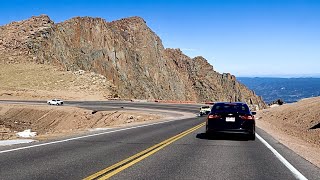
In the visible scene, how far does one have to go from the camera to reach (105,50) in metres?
112

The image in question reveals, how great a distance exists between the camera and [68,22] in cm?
11338

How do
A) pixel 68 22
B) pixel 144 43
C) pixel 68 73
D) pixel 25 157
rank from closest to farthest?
1. pixel 25 157
2. pixel 68 73
3. pixel 68 22
4. pixel 144 43

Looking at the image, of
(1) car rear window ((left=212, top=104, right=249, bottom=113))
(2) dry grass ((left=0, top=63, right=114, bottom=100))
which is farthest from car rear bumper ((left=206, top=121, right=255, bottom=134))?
(2) dry grass ((left=0, top=63, right=114, bottom=100))

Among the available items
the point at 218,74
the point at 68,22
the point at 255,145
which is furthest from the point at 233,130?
the point at 218,74

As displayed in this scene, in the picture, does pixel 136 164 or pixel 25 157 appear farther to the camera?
pixel 25 157

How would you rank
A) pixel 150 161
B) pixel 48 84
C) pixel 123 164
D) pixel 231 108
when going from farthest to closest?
pixel 48 84, pixel 231 108, pixel 150 161, pixel 123 164

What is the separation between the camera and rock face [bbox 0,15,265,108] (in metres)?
105

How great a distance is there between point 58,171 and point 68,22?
359 feet

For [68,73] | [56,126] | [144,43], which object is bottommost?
[56,126]

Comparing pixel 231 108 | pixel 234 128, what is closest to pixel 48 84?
pixel 231 108

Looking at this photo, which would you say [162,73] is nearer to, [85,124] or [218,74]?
[218,74]

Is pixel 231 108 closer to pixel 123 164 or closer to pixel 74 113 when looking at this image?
pixel 123 164

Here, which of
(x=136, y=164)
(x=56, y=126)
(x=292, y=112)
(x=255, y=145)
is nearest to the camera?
(x=136, y=164)

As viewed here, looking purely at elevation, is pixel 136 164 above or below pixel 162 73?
below
